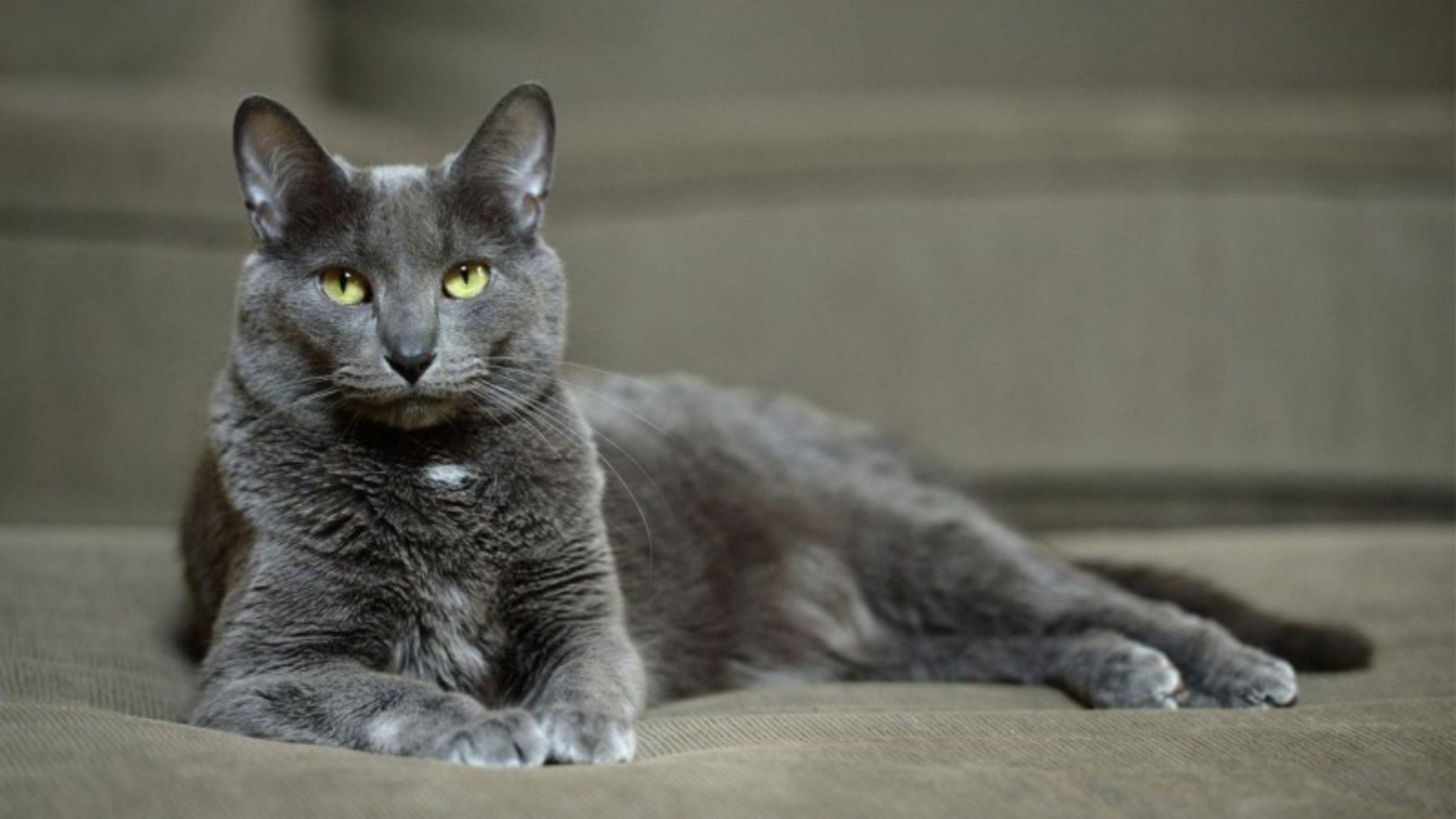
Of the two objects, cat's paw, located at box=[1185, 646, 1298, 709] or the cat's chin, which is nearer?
the cat's chin

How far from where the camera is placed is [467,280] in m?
1.55

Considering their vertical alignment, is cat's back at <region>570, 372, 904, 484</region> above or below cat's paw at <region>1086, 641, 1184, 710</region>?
above

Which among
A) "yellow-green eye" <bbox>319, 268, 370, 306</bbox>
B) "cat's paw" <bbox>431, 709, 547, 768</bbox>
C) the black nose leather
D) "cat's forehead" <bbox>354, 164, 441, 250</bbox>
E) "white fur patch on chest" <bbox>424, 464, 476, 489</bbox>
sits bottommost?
"cat's paw" <bbox>431, 709, 547, 768</bbox>

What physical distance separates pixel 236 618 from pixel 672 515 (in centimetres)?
65

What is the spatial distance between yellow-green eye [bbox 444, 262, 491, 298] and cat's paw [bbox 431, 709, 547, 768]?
443 millimetres

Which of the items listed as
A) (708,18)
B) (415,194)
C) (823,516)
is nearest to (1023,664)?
(823,516)

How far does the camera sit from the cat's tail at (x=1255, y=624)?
1.83 m

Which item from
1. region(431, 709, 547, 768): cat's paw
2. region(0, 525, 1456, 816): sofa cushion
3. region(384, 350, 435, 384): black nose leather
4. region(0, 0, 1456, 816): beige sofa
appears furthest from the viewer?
region(0, 0, 1456, 816): beige sofa

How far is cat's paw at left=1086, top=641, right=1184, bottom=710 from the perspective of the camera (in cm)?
172

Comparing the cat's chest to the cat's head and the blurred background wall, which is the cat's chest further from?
the blurred background wall

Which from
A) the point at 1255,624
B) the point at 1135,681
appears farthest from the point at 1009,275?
the point at 1135,681

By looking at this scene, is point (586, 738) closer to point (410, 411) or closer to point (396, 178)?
point (410, 411)

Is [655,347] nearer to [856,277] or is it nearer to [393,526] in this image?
[856,277]

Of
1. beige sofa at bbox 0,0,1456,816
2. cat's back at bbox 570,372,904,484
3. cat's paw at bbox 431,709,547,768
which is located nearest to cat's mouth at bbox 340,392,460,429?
cat's paw at bbox 431,709,547,768
